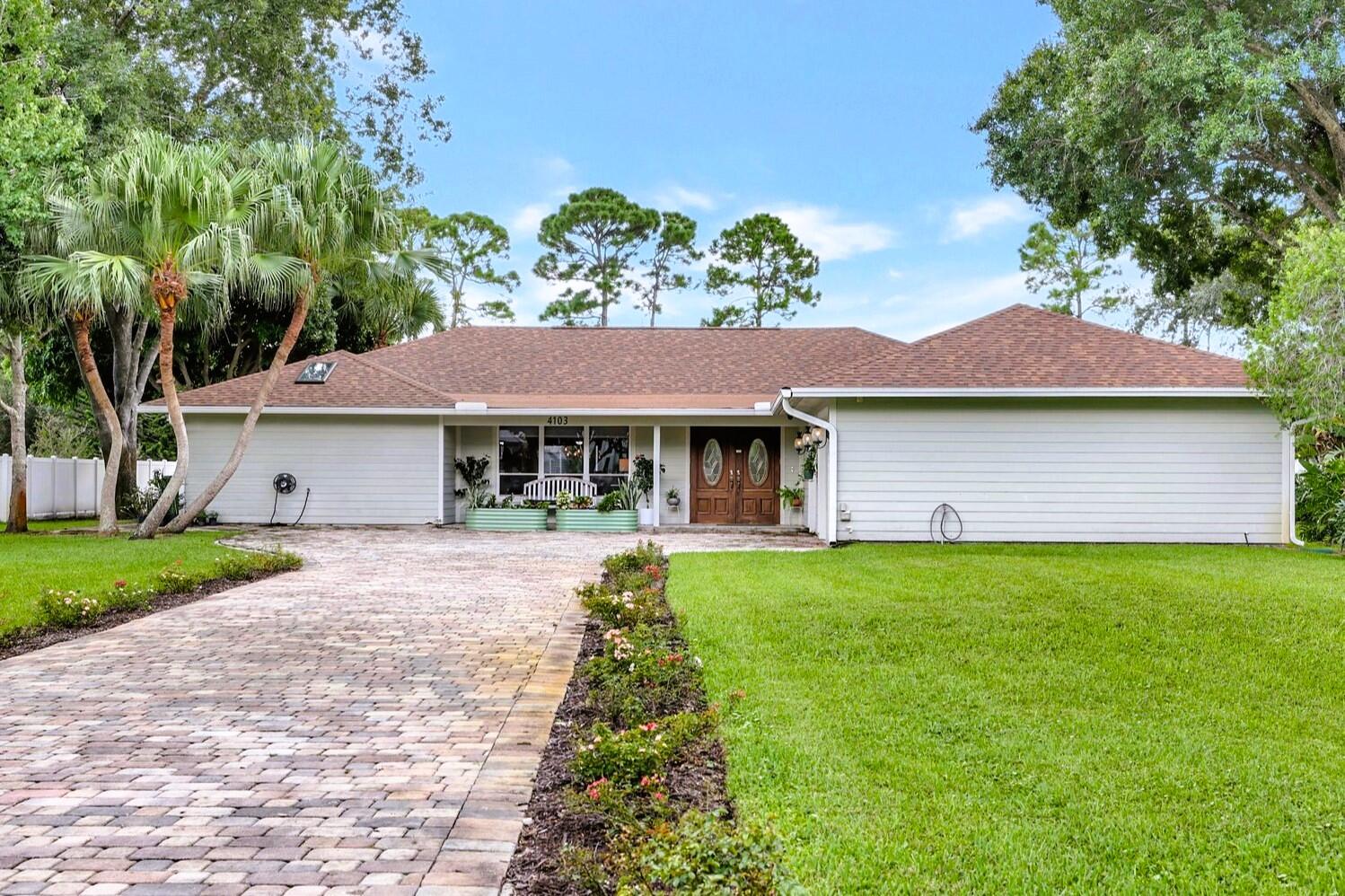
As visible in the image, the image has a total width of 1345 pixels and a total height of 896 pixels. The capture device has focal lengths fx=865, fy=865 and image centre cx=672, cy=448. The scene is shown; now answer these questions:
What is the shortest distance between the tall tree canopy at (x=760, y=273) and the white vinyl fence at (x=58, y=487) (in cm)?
2124

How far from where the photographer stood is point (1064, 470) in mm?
12969

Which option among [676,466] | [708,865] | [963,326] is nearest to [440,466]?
[676,466]

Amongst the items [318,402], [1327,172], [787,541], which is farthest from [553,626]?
[1327,172]

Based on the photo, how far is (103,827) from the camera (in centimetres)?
315

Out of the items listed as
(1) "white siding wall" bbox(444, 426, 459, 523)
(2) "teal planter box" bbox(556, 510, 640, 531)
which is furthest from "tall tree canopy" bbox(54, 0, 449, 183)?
(2) "teal planter box" bbox(556, 510, 640, 531)

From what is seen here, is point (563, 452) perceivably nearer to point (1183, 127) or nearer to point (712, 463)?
point (712, 463)

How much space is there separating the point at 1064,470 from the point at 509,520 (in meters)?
9.74

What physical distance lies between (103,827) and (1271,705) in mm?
5375

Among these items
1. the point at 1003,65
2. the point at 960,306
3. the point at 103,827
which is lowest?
the point at 103,827

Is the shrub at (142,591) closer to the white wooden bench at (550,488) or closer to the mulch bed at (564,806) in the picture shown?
the mulch bed at (564,806)

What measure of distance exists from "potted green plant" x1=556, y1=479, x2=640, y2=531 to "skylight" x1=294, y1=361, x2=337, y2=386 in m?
5.40

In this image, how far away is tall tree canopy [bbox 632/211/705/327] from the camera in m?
34.0

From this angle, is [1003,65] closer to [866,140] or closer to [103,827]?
[866,140]

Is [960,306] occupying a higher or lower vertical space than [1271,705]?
higher
